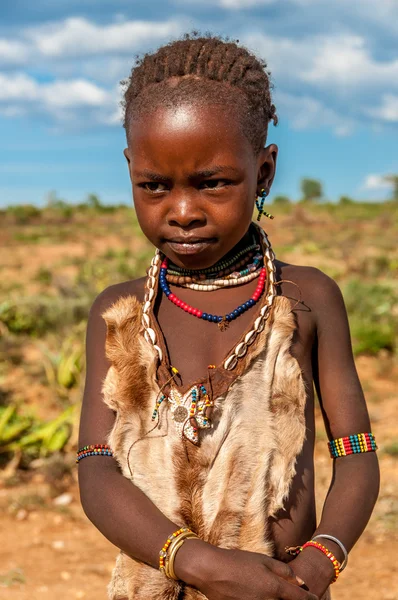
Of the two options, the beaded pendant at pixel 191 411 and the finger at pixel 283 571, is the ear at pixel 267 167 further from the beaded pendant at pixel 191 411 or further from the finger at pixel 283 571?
the finger at pixel 283 571

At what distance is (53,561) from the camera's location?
159 inches

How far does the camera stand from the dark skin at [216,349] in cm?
150

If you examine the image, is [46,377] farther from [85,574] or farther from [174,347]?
[174,347]

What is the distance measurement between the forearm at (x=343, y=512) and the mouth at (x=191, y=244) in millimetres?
626

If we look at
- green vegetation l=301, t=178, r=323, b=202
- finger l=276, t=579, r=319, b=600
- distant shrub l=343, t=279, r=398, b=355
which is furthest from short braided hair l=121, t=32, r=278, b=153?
green vegetation l=301, t=178, r=323, b=202

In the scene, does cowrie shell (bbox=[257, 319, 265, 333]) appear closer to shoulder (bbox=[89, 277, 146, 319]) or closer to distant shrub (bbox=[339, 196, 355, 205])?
shoulder (bbox=[89, 277, 146, 319])

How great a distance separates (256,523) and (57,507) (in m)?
3.34

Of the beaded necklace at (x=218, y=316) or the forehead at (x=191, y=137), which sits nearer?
the forehead at (x=191, y=137)

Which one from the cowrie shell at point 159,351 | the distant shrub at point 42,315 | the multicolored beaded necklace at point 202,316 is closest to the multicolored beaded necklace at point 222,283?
the multicolored beaded necklace at point 202,316

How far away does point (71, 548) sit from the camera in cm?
421

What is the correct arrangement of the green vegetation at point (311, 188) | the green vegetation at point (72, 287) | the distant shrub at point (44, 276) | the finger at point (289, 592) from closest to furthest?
1. the finger at point (289, 592)
2. the green vegetation at point (72, 287)
3. the distant shrub at point (44, 276)
4. the green vegetation at point (311, 188)

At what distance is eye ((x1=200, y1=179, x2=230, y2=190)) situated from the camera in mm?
1566

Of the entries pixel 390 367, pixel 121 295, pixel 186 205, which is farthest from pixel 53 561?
pixel 390 367

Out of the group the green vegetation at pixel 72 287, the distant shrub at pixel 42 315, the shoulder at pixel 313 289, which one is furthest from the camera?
the distant shrub at pixel 42 315
